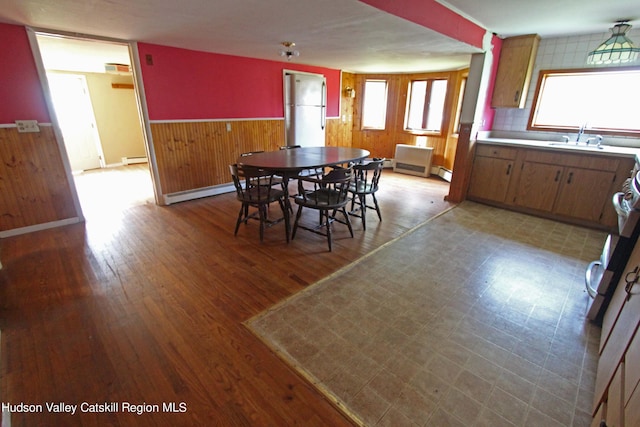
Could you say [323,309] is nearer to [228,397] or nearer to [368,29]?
[228,397]

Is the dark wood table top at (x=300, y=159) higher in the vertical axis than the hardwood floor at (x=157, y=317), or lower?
higher

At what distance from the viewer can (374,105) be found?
22.1ft

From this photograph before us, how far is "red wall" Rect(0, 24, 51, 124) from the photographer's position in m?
2.79

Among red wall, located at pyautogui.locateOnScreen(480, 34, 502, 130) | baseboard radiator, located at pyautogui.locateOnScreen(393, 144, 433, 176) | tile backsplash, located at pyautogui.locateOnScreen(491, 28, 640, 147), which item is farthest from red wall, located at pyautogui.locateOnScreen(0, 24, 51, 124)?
tile backsplash, located at pyautogui.locateOnScreen(491, 28, 640, 147)

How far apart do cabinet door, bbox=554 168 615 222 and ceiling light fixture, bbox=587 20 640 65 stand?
125 centimetres

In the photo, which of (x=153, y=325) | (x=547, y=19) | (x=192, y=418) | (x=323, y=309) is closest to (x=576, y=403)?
(x=323, y=309)

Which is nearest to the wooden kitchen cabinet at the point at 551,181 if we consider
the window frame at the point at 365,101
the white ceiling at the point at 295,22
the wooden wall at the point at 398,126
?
the white ceiling at the point at 295,22

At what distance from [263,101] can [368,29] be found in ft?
8.57

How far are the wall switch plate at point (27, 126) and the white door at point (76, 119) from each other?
3246 millimetres

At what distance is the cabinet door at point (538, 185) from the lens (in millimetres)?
3625

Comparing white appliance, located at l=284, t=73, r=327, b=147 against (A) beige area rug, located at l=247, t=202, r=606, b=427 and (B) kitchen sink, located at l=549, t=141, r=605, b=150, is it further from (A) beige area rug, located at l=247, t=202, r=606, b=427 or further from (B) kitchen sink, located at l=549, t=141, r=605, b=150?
(B) kitchen sink, located at l=549, t=141, r=605, b=150

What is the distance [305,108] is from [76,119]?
4662 millimetres

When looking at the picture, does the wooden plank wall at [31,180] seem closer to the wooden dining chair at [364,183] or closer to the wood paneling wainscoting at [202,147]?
the wood paneling wainscoting at [202,147]

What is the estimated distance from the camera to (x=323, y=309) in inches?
80.1
